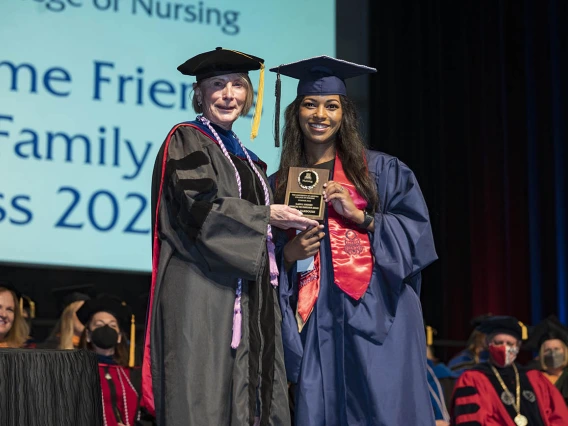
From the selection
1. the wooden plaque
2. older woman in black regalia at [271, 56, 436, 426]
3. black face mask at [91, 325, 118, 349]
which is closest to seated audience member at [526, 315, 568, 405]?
black face mask at [91, 325, 118, 349]

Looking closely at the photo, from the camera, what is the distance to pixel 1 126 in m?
6.42

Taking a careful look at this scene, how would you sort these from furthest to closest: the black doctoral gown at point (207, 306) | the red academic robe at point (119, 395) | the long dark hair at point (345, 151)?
the red academic robe at point (119, 395) < the long dark hair at point (345, 151) < the black doctoral gown at point (207, 306)

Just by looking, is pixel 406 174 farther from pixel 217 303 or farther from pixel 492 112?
pixel 492 112

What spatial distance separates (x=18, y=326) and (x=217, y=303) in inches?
107

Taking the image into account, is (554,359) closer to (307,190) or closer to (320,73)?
(320,73)

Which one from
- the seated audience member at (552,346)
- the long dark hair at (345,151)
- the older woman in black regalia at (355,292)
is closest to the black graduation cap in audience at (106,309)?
the long dark hair at (345,151)

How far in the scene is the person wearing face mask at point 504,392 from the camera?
6.23 metres

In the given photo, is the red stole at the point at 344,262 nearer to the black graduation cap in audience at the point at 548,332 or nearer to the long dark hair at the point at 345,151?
the long dark hair at the point at 345,151

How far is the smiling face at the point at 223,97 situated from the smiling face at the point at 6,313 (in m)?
2.53

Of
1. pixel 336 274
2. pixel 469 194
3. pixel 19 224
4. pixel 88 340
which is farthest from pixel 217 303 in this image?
pixel 469 194

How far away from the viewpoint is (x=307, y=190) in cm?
325

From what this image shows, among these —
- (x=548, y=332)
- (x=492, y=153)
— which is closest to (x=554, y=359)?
(x=548, y=332)

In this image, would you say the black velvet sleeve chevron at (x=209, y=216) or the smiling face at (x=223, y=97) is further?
the smiling face at (x=223, y=97)

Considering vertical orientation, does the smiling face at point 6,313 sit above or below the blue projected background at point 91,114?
below
